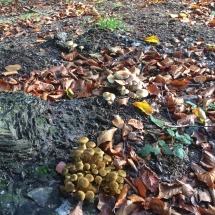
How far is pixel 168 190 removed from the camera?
2504 millimetres

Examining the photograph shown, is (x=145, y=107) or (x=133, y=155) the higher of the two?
(x=145, y=107)

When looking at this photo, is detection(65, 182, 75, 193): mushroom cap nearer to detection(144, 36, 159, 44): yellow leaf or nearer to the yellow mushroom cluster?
the yellow mushroom cluster

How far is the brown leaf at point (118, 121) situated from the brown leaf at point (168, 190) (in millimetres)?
793

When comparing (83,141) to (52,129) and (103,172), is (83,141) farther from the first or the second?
(52,129)

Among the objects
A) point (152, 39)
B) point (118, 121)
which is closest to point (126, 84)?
point (118, 121)

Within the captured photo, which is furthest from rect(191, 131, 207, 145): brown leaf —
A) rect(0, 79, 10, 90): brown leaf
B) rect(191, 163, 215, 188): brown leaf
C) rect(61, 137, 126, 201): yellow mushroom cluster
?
rect(0, 79, 10, 90): brown leaf

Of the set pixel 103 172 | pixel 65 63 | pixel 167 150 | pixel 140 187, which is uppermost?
pixel 103 172

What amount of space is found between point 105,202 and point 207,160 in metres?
1.17

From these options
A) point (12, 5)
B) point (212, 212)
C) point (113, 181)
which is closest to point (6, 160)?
point (113, 181)

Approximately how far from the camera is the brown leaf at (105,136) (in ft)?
9.14

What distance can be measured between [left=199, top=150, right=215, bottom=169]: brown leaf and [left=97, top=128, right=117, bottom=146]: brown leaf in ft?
3.12

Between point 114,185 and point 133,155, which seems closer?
point 114,185

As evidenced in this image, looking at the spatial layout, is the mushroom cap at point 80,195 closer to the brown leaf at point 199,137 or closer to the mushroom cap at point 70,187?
the mushroom cap at point 70,187

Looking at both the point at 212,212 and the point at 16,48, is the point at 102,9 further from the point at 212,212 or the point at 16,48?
the point at 212,212
